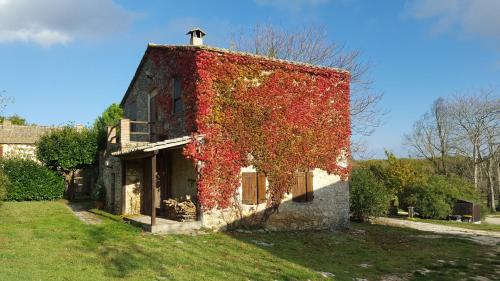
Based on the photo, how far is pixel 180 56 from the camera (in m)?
15.4

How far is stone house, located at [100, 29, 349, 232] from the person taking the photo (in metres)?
14.2

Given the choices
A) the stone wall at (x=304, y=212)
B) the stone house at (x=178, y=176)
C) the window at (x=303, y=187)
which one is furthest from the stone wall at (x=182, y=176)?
the window at (x=303, y=187)

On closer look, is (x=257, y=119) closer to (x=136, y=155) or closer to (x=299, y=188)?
(x=299, y=188)

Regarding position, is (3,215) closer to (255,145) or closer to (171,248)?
(171,248)

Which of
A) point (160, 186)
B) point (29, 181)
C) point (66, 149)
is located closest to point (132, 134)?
point (160, 186)

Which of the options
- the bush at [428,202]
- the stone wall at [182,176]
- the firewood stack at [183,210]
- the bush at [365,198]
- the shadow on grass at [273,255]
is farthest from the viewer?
the bush at [428,202]

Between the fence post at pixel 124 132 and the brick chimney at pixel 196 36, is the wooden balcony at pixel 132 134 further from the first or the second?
the brick chimney at pixel 196 36

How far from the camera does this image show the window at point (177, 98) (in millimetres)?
15461

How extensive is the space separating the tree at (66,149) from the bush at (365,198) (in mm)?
14764

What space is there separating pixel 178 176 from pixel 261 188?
3344mm

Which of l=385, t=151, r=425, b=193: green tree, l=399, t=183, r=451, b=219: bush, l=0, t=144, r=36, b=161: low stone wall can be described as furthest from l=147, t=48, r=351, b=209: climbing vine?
l=0, t=144, r=36, b=161: low stone wall

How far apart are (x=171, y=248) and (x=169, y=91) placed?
7.42 metres

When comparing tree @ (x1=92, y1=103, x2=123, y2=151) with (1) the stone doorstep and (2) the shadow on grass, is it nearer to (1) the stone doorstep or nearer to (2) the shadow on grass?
(2) the shadow on grass

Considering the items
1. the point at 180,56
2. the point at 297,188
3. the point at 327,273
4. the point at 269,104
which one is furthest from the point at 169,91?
the point at 327,273
